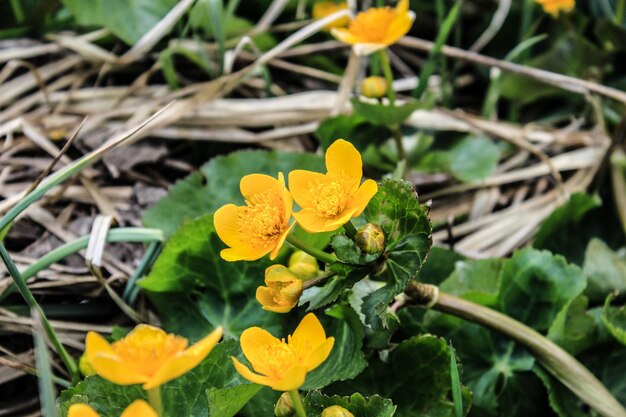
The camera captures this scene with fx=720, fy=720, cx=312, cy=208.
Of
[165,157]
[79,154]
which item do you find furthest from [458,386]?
[79,154]

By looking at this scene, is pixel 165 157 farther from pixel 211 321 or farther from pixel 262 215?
pixel 262 215

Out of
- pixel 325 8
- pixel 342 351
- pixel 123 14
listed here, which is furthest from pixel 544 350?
pixel 123 14

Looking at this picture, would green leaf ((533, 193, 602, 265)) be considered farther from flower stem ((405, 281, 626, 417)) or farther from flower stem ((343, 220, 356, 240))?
flower stem ((343, 220, 356, 240))

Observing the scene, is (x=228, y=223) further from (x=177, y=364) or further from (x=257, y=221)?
(x=177, y=364)

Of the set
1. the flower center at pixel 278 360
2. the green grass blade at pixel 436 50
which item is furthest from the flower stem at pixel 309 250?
the green grass blade at pixel 436 50

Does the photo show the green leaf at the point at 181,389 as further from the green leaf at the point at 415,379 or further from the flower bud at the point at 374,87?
the flower bud at the point at 374,87

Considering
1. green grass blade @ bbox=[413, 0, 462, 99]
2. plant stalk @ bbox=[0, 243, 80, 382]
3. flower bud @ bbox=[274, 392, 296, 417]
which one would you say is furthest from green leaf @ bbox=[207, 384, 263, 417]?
green grass blade @ bbox=[413, 0, 462, 99]
